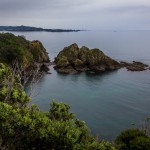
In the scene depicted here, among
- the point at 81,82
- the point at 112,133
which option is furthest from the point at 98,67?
the point at 112,133

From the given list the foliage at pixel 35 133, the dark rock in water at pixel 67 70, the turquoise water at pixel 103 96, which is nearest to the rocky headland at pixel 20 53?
the dark rock in water at pixel 67 70

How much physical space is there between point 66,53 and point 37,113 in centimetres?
9926

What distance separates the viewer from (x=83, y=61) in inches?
4473

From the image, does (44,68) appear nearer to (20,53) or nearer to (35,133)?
(20,53)

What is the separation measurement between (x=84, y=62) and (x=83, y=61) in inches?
22.7

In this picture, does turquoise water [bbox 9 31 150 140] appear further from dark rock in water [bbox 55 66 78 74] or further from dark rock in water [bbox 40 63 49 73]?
dark rock in water [bbox 55 66 78 74]

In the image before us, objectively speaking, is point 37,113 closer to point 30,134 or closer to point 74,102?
point 30,134

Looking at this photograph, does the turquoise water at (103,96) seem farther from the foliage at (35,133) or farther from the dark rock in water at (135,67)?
the foliage at (35,133)

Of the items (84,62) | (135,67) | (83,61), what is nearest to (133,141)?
(83,61)

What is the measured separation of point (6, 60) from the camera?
→ 98.9 meters

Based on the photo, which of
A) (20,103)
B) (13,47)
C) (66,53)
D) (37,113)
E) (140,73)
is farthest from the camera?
(66,53)

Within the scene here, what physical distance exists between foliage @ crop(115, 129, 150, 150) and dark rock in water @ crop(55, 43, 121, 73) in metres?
70.3

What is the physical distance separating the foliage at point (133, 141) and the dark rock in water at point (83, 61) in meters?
70.3

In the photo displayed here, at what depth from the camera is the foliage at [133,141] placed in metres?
36.7
